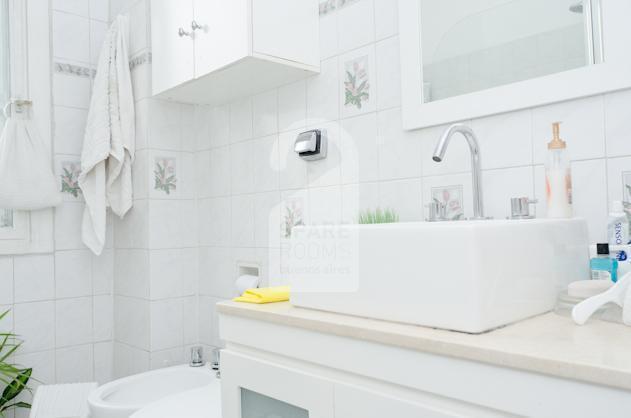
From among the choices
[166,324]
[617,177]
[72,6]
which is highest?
[72,6]

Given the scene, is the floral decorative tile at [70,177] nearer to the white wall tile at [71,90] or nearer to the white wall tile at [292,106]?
the white wall tile at [71,90]

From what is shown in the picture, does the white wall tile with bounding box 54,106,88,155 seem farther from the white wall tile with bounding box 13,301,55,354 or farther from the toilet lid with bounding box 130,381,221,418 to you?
the toilet lid with bounding box 130,381,221,418

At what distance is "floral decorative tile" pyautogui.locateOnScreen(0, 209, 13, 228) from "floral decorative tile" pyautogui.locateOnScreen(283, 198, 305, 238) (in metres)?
1.20

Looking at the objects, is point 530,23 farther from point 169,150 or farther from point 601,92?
point 169,150

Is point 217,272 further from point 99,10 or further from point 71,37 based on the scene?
point 99,10

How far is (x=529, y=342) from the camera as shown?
0.74 m

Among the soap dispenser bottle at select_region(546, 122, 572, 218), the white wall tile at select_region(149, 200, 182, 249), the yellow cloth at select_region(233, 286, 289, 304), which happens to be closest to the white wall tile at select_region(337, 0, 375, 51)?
the soap dispenser bottle at select_region(546, 122, 572, 218)

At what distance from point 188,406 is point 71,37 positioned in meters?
1.71

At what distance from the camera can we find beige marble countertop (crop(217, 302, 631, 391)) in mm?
626

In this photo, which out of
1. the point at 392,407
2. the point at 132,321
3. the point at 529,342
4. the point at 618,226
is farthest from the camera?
the point at 132,321

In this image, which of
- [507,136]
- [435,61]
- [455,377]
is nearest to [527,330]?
[455,377]

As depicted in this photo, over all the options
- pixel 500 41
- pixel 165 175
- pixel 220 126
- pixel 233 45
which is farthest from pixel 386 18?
pixel 165 175

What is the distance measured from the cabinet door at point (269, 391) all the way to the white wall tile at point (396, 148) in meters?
0.66

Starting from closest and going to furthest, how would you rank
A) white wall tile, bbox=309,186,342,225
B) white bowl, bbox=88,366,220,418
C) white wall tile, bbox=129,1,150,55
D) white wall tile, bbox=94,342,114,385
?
white wall tile, bbox=309,186,342,225 < white bowl, bbox=88,366,220,418 < white wall tile, bbox=129,1,150,55 < white wall tile, bbox=94,342,114,385
